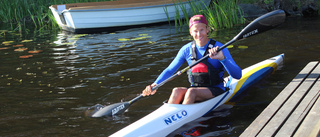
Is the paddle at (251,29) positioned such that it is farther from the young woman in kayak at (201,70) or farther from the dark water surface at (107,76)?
the young woman in kayak at (201,70)

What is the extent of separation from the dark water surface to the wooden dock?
1.39 feet

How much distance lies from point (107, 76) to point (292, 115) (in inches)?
140

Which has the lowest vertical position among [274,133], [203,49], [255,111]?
[255,111]

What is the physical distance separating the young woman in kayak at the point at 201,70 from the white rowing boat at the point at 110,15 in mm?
6975

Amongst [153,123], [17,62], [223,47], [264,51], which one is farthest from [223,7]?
[153,123]

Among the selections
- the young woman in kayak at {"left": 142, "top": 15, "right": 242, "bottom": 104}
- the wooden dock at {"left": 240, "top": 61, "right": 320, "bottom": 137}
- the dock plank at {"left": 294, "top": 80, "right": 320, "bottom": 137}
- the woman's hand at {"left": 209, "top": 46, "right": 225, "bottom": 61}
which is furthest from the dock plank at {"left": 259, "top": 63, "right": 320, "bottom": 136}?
the woman's hand at {"left": 209, "top": 46, "right": 225, "bottom": 61}

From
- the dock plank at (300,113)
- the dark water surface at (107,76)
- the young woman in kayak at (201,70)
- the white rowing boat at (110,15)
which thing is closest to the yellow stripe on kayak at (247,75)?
the dark water surface at (107,76)

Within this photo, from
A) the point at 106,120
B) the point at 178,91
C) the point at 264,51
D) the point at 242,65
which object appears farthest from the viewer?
the point at 264,51

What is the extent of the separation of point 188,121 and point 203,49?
0.82 m

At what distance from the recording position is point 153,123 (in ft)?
11.1

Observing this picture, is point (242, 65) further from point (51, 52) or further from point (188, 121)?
point (51, 52)

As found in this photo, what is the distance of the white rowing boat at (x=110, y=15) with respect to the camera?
1102cm

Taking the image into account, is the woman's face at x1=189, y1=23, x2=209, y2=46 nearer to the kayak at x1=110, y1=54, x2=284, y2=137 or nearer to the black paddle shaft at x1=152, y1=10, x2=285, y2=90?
the black paddle shaft at x1=152, y1=10, x2=285, y2=90

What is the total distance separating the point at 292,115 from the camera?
3180 mm
